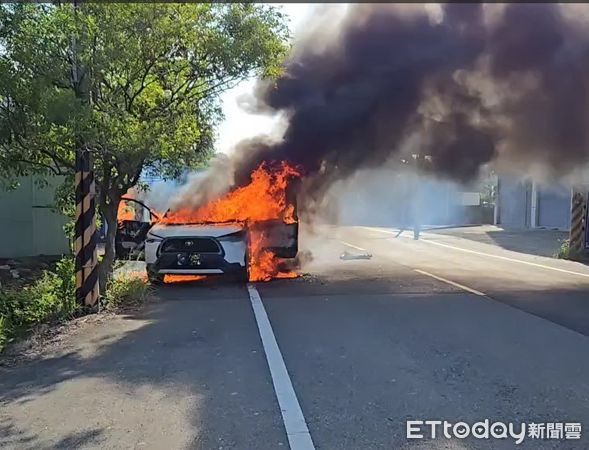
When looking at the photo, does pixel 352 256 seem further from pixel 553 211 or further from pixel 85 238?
pixel 553 211

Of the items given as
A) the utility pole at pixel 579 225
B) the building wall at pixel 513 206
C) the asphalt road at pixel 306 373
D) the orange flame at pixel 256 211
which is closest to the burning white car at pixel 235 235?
the orange flame at pixel 256 211

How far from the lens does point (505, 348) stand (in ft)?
18.3

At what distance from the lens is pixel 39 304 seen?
7.32 m

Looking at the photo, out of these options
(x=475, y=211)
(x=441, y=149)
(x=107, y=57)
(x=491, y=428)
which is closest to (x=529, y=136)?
(x=441, y=149)

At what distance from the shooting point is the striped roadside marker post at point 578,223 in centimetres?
1527

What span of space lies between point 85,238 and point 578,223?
12.9 m

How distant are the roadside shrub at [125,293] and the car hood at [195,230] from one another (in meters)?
1.21

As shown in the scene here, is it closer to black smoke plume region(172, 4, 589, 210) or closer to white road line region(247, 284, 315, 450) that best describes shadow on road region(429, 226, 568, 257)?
black smoke plume region(172, 4, 589, 210)

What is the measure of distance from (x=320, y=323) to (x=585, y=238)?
10.9m

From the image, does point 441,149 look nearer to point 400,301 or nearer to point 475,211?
point 400,301

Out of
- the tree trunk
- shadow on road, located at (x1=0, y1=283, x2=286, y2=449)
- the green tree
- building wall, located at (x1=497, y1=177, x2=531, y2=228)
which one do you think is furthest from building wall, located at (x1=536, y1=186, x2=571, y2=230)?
shadow on road, located at (x1=0, y1=283, x2=286, y2=449)

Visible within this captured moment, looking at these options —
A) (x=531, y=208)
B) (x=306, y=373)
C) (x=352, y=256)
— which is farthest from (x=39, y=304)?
(x=531, y=208)

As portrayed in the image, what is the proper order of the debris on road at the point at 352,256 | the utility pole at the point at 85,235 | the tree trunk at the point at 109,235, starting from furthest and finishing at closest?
the debris on road at the point at 352,256 → the tree trunk at the point at 109,235 → the utility pole at the point at 85,235

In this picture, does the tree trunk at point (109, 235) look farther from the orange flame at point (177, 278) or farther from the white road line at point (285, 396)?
the white road line at point (285, 396)
